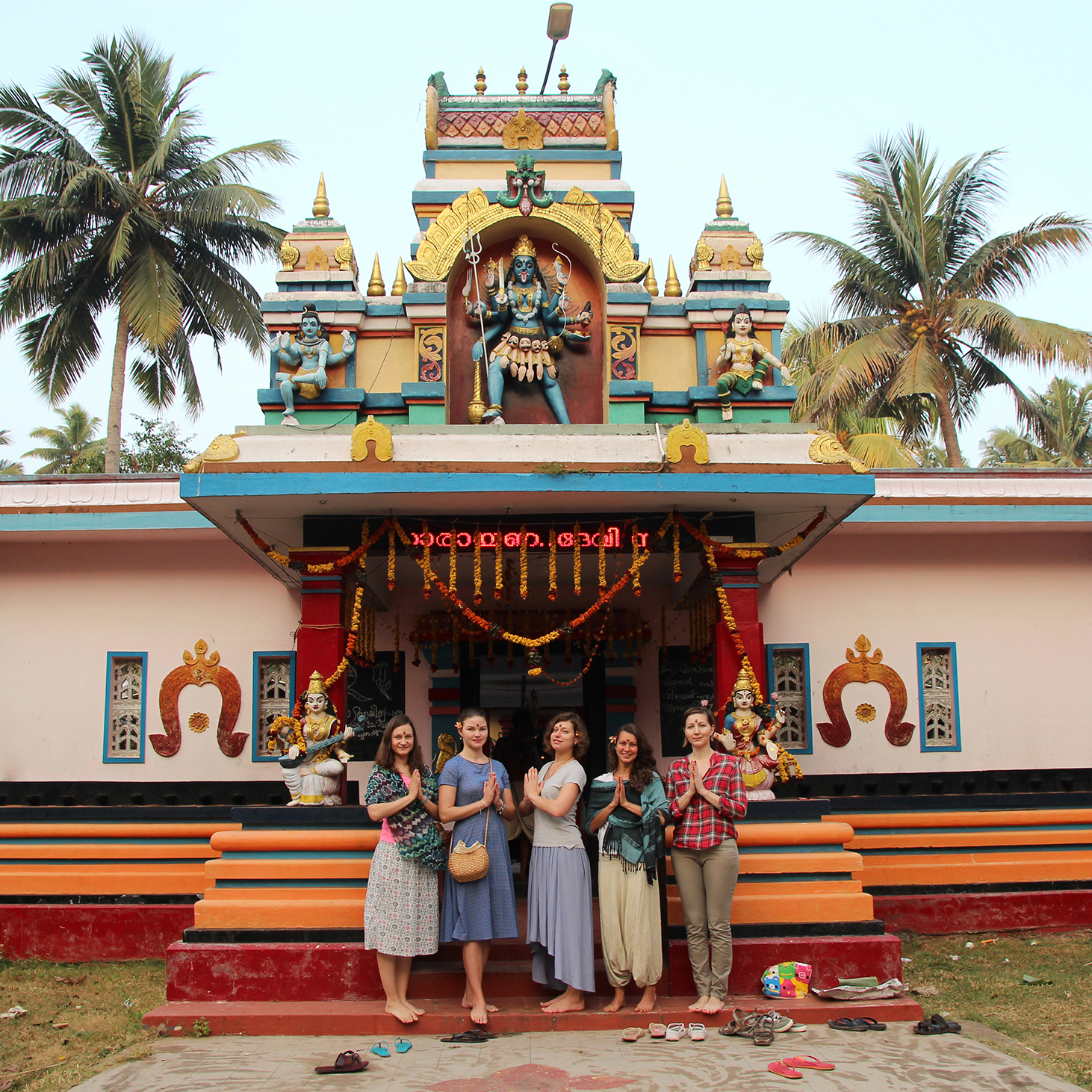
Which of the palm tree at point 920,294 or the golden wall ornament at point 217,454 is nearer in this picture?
the golden wall ornament at point 217,454

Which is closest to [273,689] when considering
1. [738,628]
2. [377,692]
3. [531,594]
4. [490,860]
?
[377,692]

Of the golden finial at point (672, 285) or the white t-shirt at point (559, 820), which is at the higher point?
the golden finial at point (672, 285)

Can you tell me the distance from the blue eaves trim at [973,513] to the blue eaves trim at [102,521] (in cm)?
706

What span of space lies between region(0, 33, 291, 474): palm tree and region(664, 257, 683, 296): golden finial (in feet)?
35.5

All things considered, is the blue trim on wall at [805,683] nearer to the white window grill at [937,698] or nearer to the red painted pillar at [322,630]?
the white window grill at [937,698]

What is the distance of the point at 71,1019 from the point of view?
709 cm

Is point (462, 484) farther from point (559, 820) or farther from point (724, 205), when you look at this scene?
point (724, 205)

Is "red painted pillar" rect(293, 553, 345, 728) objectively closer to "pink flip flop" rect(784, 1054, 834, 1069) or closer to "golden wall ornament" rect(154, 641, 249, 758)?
"golden wall ornament" rect(154, 641, 249, 758)

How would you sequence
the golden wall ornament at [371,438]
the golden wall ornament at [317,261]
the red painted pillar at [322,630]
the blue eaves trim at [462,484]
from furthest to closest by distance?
1. the golden wall ornament at [317,261]
2. the red painted pillar at [322,630]
3. the golden wall ornament at [371,438]
4. the blue eaves trim at [462,484]

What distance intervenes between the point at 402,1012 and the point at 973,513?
797 cm

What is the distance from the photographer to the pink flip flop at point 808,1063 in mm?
5543

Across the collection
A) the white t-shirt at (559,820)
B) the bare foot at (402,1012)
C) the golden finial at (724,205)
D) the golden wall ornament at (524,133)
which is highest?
the golden wall ornament at (524,133)

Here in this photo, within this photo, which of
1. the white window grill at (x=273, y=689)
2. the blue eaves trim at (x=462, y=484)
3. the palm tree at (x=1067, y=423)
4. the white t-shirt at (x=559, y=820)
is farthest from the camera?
the palm tree at (x=1067, y=423)

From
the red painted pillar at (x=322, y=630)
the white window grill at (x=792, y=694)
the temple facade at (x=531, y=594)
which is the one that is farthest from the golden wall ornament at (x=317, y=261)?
the white window grill at (x=792, y=694)
